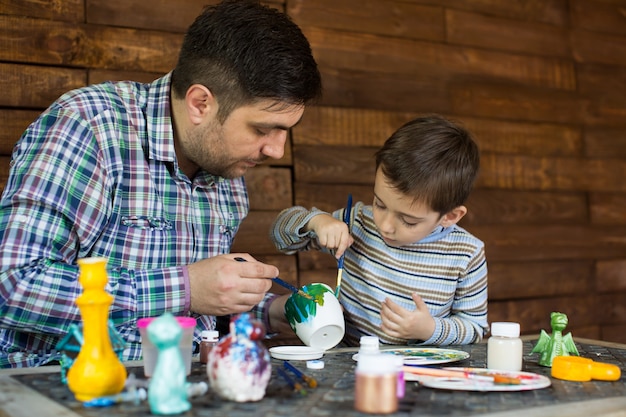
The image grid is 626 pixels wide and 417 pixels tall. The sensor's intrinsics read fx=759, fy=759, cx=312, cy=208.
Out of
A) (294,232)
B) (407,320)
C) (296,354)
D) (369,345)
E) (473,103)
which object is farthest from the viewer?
(473,103)

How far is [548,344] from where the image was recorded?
1.50m

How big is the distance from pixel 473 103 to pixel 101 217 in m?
1.76

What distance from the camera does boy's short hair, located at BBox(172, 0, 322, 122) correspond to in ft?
5.56

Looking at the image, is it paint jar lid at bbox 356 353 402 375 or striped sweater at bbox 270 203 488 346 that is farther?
striped sweater at bbox 270 203 488 346

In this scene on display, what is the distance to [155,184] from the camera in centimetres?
177

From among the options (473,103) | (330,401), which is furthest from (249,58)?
(473,103)

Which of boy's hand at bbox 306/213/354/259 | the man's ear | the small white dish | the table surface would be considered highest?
the man's ear

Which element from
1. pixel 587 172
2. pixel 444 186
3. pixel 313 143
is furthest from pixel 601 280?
pixel 444 186

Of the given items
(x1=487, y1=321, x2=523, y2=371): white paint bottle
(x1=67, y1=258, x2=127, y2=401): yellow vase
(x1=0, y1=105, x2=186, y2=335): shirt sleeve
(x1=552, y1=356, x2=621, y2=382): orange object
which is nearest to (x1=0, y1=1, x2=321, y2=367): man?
(x1=0, y1=105, x2=186, y2=335): shirt sleeve

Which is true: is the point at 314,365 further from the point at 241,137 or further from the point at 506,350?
the point at 241,137

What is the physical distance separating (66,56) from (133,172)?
2.12ft

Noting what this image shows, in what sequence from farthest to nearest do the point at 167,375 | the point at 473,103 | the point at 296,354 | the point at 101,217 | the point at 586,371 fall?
the point at 473,103, the point at 101,217, the point at 296,354, the point at 586,371, the point at 167,375

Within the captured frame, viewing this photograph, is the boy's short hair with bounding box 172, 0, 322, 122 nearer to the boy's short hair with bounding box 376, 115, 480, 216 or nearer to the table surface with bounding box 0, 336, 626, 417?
the boy's short hair with bounding box 376, 115, 480, 216

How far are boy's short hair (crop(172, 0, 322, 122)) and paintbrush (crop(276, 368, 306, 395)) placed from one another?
696mm
